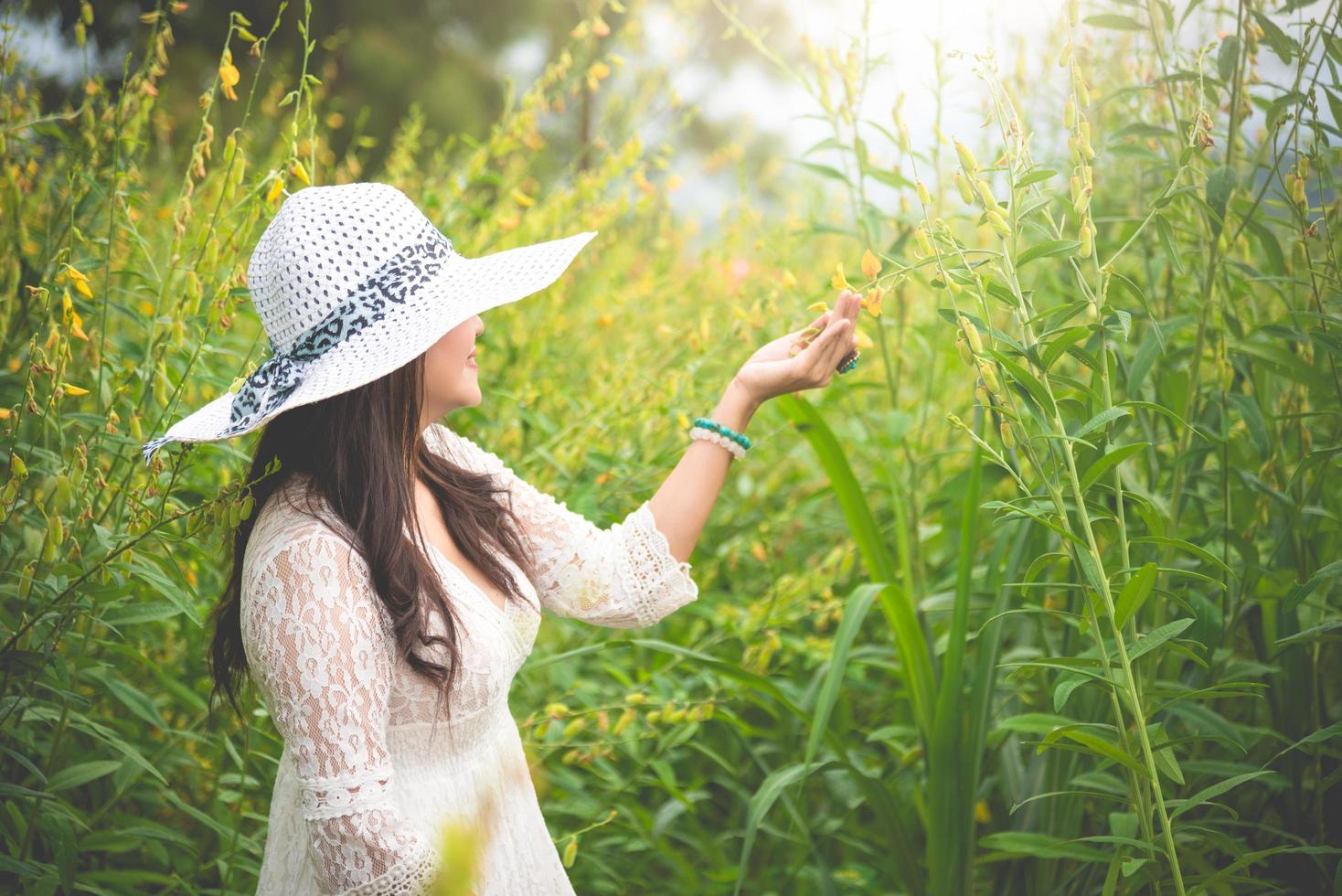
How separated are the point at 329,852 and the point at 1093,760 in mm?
1250

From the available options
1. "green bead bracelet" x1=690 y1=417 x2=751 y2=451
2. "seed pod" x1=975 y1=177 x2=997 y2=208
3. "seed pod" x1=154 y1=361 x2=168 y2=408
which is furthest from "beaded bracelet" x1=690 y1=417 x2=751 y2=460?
A: "seed pod" x1=154 y1=361 x2=168 y2=408

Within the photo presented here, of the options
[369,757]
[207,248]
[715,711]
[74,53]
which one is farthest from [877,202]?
[74,53]

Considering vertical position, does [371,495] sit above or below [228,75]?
below

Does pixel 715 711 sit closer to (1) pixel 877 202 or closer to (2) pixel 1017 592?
(2) pixel 1017 592

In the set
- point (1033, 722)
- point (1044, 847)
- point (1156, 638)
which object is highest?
point (1156, 638)

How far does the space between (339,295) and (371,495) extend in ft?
0.86

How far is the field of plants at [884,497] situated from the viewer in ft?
4.03

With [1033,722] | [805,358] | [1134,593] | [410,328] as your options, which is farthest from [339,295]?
[1033,722]

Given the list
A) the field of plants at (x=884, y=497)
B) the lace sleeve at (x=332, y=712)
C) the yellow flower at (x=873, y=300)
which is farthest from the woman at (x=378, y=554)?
the yellow flower at (x=873, y=300)

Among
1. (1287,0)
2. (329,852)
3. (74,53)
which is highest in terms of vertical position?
(74,53)

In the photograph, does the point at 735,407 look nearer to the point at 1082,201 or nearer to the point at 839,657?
the point at 839,657

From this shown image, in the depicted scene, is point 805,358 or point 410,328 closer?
point 410,328

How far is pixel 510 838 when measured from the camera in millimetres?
1440

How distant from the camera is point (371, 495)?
1337 mm
